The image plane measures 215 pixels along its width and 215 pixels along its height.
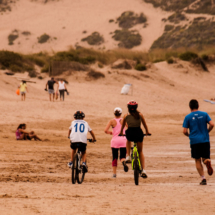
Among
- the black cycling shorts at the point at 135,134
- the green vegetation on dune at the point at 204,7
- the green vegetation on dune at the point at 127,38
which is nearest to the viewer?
the black cycling shorts at the point at 135,134

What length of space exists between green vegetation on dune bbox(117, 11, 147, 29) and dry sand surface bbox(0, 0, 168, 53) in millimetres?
1269

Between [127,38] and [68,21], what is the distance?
720 inches

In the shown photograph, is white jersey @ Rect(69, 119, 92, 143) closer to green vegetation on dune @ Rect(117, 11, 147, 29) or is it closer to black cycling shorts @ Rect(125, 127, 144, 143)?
black cycling shorts @ Rect(125, 127, 144, 143)

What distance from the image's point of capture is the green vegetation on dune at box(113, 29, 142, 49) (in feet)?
283

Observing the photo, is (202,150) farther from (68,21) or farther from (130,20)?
(68,21)

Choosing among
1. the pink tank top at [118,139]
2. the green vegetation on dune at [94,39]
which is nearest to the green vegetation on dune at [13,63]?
the pink tank top at [118,139]

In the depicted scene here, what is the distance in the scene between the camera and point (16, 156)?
12.1m

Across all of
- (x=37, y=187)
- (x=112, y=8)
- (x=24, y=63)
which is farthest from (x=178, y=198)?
(x=112, y=8)

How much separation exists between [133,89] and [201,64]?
16498 mm

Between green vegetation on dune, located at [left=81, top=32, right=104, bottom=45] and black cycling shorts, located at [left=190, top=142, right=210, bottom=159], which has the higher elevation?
green vegetation on dune, located at [left=81, top=32, right=104, bottom=45]

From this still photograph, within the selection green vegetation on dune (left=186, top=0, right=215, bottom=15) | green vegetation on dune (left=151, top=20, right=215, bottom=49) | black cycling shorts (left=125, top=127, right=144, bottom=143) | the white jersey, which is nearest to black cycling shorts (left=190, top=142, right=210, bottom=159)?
black cycling shorts (left=125, top=127, right=144, bottom=143)

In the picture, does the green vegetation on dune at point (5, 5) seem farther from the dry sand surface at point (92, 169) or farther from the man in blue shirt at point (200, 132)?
the man in blue shirt at point (200, 132)

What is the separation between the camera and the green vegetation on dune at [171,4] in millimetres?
93562

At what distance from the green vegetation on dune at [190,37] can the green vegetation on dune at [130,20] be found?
14218 mm
